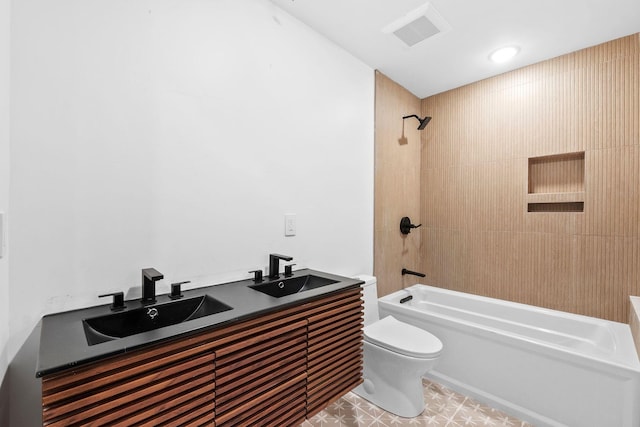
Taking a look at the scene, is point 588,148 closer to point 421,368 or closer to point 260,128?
point 421,368

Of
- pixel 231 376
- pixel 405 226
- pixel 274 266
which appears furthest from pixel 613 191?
pixel 231 376

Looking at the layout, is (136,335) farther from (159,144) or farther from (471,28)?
(471,28)

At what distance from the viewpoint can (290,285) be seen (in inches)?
66.5

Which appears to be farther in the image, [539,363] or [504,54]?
[504,54]

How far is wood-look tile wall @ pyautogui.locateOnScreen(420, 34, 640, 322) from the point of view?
2051 millimetres

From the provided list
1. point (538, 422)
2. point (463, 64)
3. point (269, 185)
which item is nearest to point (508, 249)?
point (538, 422)

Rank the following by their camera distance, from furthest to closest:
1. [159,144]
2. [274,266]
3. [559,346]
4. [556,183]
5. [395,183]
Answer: [395,183] → [556,183] → [559,346] → [274,266] → [159,144]

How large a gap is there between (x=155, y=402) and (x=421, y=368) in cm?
147

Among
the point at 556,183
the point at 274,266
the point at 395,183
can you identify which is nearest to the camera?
the point at 274,266

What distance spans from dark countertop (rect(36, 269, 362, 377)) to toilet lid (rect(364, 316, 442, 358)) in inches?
24.2

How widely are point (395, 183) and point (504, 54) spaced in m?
1.28

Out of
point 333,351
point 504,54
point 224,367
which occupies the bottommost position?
point 333,351

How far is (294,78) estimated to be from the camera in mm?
1891

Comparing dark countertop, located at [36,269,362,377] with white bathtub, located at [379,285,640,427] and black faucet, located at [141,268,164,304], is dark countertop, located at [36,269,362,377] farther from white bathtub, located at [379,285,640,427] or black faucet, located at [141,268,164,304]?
white bathtub, located at [379,285,640,427]
